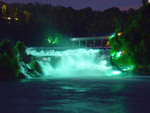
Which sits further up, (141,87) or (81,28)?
(81,28)

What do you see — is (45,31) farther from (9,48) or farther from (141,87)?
(141,87)

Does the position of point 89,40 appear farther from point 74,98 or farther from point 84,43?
point 74,98

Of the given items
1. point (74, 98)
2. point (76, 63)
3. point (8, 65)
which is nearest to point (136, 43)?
point (76, 63)

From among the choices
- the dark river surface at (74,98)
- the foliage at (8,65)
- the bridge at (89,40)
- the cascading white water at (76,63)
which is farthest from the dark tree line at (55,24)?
the dark river surface at (74,98)

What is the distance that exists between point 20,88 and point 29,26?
264 feet

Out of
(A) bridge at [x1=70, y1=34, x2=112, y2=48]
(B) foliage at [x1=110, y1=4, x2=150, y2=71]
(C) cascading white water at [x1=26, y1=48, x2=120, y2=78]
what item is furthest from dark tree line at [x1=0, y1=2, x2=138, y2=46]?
(B) foliage at [x1=110, y1=4, x2=150, y2=71]

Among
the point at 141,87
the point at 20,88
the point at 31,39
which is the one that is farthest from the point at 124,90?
the point at 31,39

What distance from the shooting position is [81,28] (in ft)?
420

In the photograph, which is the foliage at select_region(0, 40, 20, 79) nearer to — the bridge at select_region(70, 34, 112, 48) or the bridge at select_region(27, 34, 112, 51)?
the bridge at select_region(27, 34, 112, 51)

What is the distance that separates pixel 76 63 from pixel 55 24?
63089mm

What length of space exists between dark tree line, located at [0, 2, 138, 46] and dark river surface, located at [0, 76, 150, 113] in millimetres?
58367

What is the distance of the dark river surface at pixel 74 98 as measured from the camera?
22203 mm

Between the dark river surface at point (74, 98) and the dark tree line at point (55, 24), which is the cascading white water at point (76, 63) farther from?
the dark tree line at point (55, 24)

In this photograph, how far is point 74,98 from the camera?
26.7 metres
